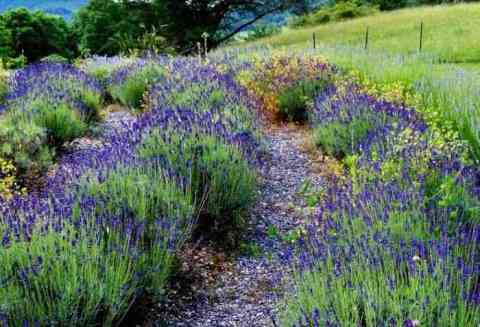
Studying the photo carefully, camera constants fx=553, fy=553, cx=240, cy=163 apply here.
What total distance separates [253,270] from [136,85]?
245 inches

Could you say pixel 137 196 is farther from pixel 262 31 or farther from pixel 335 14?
pixel 335 14

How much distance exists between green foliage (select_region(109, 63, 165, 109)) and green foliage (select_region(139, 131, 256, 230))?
4.64 m

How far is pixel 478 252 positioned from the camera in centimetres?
316

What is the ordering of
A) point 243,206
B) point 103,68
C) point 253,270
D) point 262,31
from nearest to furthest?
point 253,270
point 243,206
point 103,68
point 262,31

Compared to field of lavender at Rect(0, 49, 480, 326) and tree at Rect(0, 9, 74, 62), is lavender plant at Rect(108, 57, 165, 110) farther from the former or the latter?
tree at Rect(0, 9, 74, 62)

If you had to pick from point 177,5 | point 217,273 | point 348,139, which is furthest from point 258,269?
point 177,5

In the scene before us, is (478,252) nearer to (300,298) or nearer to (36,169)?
(300,298)

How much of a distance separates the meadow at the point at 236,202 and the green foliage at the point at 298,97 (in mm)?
30

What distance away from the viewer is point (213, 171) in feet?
14.7

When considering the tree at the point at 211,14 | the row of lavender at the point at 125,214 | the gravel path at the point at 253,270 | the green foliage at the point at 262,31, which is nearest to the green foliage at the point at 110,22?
the tree at the point at 211,14

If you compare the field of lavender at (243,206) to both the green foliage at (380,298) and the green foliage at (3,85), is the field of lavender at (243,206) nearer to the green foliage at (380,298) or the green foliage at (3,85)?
the green foliage at (380,298)

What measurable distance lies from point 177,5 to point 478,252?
76.5ft

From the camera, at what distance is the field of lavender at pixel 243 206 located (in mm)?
2674

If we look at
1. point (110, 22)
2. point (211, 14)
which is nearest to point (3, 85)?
point (211, 14)
